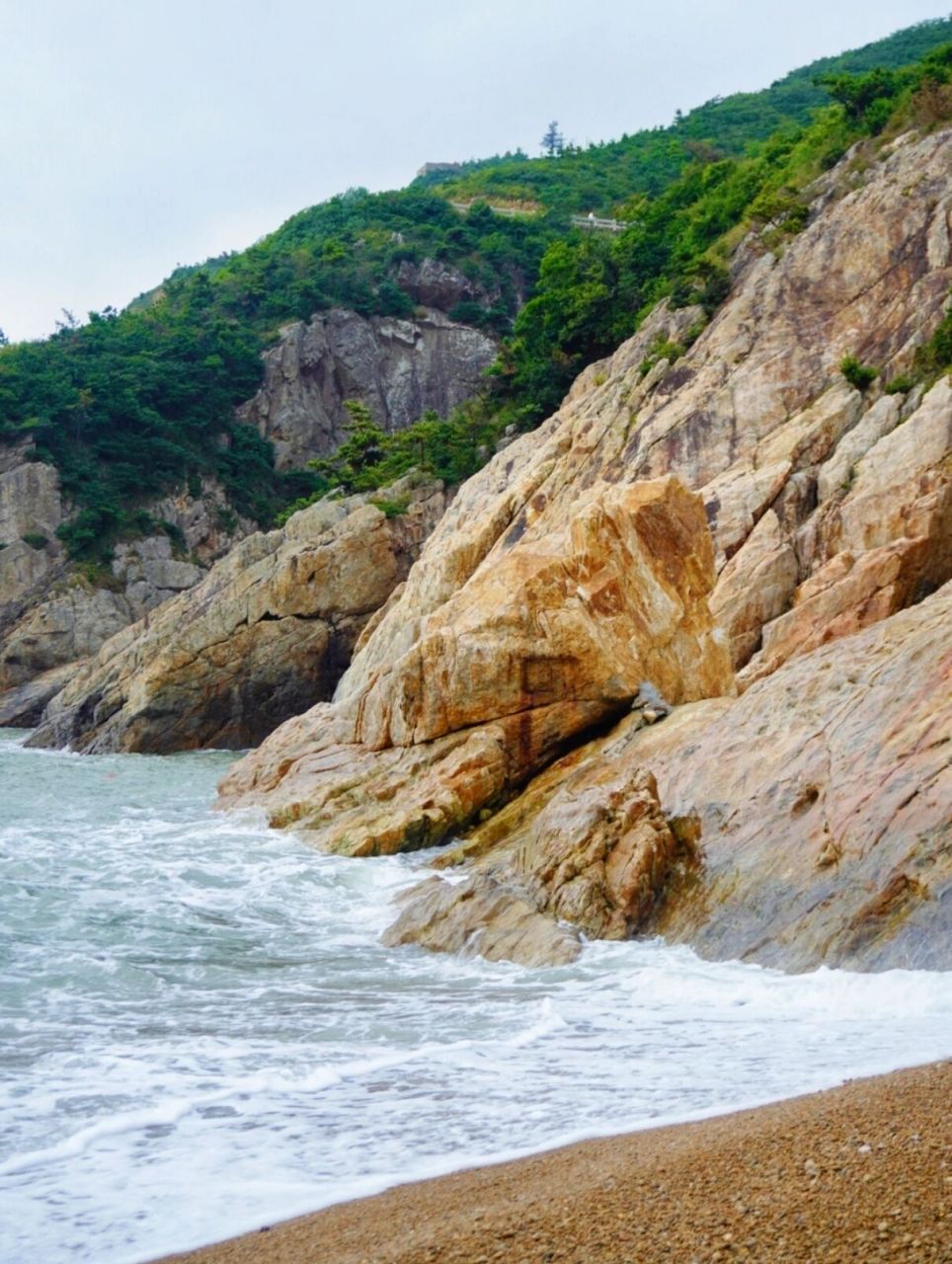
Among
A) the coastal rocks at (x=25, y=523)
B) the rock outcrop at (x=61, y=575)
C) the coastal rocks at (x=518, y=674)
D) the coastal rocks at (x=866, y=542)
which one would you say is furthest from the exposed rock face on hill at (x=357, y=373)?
the coastal rocks at (x=518, y=674)

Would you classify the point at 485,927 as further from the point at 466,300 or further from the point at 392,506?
the point at 466,300

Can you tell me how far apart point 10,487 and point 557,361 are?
2889cm

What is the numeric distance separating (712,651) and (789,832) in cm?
799

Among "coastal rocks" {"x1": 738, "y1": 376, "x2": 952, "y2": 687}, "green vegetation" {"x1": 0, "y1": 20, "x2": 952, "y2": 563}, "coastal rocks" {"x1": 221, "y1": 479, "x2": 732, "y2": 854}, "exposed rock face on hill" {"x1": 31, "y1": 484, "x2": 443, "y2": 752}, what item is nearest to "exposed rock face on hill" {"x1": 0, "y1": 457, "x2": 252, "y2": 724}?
"green vegetation" {"x1": 0, "y1": 20, "x2": 952, "y2": 563}

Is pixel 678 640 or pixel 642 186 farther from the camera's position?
pixel 642 186

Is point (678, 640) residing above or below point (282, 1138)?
above

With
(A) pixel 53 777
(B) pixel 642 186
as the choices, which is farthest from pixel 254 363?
(A) pixel 53 777

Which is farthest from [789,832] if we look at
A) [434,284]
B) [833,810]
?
[434,284]

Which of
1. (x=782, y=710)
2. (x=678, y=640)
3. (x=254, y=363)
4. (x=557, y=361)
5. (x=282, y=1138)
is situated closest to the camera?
(x=282, y=1138)

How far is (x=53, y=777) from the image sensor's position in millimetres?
27547

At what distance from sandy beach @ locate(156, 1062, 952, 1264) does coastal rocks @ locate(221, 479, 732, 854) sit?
10830 mm

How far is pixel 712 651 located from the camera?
18.8 m

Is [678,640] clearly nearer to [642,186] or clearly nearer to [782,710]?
[782,710]

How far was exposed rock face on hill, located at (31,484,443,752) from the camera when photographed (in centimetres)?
3603
